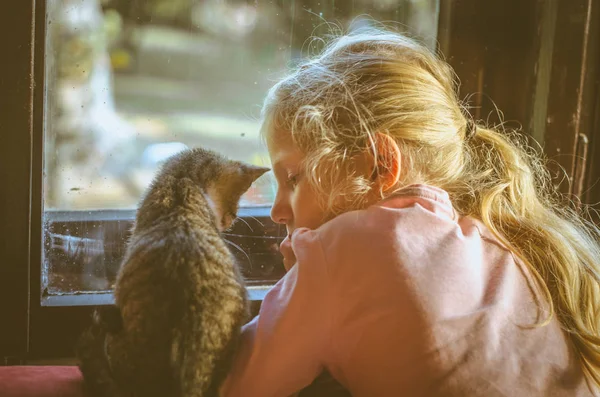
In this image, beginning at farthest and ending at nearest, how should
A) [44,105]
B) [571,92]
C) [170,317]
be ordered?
[571,92] < [44,105] < [170,317]

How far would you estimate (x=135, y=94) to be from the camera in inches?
47.6

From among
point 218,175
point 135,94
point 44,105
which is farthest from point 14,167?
point 218,175

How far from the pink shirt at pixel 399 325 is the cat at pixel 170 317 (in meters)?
0.06

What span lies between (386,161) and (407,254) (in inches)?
8.4

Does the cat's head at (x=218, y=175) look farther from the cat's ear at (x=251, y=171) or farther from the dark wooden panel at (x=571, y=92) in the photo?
the dark wooden panel at (x=571, y=92)

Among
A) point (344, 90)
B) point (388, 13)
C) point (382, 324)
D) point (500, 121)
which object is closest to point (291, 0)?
point (388, 13)

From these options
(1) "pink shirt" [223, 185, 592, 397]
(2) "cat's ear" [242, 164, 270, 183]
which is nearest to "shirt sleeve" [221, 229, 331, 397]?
(1) "pink shirt" [223, 185, 592, 397]

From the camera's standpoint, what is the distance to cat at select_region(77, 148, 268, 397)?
73cm

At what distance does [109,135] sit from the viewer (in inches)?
47.3

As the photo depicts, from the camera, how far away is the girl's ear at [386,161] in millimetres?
914

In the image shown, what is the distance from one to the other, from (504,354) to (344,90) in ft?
1.57

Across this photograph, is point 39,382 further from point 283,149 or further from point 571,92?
point 571,92

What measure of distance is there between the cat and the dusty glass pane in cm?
38

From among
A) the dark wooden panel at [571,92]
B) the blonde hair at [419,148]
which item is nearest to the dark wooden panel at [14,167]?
the blonde hair at [419,148]
